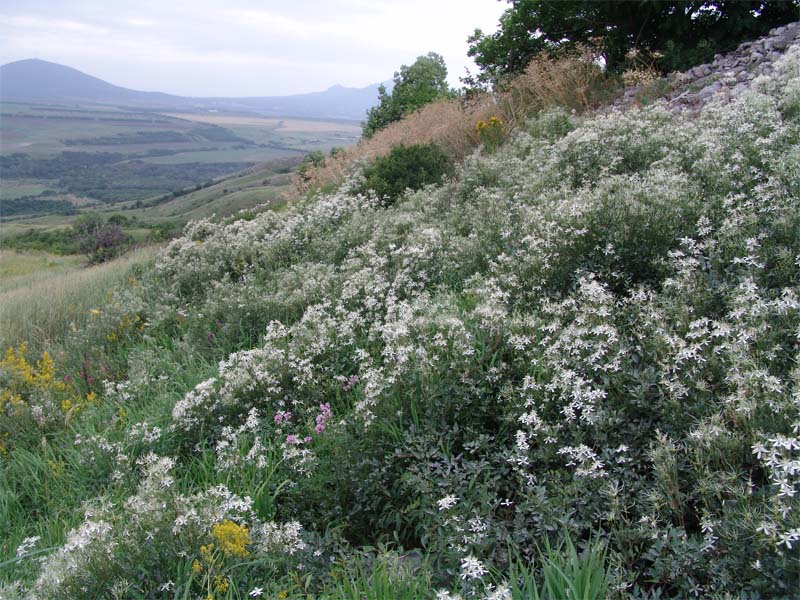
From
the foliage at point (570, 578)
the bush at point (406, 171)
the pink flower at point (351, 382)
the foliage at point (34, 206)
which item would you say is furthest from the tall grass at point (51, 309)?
the foliage at point (34, 206)

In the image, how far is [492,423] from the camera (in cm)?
324

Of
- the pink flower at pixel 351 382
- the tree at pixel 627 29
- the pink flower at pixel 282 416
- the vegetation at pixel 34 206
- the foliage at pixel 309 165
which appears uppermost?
the tree at pixel 627 29

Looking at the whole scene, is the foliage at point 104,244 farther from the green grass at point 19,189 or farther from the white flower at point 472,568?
the green grass at point 19,189

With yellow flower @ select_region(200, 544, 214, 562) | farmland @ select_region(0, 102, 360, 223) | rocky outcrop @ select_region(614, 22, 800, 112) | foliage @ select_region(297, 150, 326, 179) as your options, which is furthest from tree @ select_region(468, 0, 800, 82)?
farmland @ select_region(0, 102, 360, 223)

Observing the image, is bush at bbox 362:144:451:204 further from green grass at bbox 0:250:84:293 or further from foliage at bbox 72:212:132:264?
foliage at bbox 72:212:132:264

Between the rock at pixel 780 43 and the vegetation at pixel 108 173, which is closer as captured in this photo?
the rock at pixel 780 43

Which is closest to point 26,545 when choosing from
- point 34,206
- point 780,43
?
point 780,43

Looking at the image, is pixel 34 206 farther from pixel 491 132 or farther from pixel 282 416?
pixel 282 416

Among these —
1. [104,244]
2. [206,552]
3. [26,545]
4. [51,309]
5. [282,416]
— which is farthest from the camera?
[104,244]

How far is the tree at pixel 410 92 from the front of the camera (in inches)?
945

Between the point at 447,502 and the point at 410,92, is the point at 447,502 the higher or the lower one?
the lower one

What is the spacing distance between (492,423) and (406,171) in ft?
22.6

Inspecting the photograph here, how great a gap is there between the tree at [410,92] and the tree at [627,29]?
28.4 ft

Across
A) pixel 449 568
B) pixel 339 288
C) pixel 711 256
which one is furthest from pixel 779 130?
pixel 449 568
